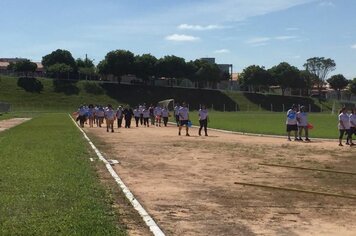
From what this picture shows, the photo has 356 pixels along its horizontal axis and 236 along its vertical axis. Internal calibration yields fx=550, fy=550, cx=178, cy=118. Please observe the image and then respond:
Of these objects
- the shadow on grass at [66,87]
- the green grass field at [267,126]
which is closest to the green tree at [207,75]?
the shadow on grass at [66,87]

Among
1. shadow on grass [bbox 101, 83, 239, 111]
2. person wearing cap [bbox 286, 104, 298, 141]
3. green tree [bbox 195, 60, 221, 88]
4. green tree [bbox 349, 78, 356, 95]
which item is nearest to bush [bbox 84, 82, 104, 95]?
shadow on grass [bbox 101, 83, 239, 111]

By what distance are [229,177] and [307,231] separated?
199 inches

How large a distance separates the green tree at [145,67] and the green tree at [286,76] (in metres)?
26.1

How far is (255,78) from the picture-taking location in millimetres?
120750

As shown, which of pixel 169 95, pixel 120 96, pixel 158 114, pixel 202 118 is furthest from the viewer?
pixel 169 95

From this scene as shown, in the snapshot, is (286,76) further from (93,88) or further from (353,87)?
(93,88)

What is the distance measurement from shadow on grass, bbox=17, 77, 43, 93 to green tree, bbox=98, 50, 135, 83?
15.0 meters

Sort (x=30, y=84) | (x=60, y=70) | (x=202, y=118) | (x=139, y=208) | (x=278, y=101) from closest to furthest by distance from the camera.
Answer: (x=139, y=208) → (x=202, y=118) → (x=30, y=84) → (x=278, y=101) → (x=60, y=70)

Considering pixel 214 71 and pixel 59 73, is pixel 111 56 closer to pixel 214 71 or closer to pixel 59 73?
pixel 59 73

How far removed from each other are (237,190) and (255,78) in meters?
112

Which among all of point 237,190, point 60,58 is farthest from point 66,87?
point 237,190

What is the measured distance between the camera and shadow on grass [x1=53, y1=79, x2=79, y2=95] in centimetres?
10631

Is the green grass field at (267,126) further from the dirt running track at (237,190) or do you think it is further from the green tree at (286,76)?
the green tree at (286,76)

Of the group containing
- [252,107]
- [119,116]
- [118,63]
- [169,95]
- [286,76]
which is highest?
[118,63]
